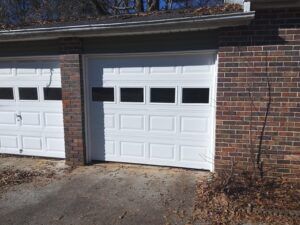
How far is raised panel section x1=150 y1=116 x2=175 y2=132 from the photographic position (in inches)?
237

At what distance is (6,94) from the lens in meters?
7.12

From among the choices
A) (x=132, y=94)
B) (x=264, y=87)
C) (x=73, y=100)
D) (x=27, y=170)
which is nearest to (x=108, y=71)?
(x=132, y=94)

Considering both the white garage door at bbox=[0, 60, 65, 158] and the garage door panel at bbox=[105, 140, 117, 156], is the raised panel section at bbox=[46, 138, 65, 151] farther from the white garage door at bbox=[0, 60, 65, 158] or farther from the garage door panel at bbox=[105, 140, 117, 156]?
the garage door panel at bbox=[105, 140, 117, 156]

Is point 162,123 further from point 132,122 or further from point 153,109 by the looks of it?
point 132,122

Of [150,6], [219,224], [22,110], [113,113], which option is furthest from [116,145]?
[150,6]

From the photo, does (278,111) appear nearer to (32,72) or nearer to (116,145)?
(116,145)

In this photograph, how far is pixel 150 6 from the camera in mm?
15367

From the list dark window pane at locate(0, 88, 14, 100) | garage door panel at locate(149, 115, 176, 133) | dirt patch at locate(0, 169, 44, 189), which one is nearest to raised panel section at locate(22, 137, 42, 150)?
dirt patch at locate(0, 169, 44, 189)

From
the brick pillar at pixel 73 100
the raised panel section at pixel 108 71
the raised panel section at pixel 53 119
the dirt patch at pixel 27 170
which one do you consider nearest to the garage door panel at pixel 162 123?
the raised panel section at pixel 108 71

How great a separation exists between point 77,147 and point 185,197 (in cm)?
273

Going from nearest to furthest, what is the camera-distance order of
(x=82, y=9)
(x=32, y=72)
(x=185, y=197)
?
(x=185, y=197)
(x=32, y=72)
(x=82, y=9)

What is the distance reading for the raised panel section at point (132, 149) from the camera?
20.7ft

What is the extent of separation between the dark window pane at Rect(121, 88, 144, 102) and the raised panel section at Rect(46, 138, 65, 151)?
6.13 ft

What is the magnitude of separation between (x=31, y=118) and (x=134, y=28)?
3454 mm
